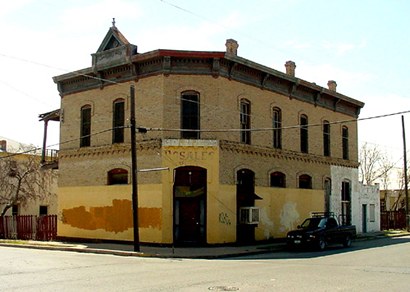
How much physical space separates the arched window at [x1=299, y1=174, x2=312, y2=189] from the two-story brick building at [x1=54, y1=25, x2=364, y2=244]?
0.09m

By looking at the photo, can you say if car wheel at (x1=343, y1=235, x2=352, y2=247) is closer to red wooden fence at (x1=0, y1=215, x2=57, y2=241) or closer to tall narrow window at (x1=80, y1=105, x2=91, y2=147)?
tall narrow window at (x1=80, y1=105, x2=91, y2=147)

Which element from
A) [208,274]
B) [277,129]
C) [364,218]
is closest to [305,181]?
[277,129]

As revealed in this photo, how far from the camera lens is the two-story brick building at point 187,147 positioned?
25.4 m

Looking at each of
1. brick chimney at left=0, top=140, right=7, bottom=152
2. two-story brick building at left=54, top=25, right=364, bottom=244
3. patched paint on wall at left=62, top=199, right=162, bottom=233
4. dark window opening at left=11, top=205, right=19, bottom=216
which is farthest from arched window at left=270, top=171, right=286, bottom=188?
brick chimney at left=0, top=140, right=7, bottom=152

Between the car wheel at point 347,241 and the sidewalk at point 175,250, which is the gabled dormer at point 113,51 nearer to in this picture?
the sidewalk at point 175,250

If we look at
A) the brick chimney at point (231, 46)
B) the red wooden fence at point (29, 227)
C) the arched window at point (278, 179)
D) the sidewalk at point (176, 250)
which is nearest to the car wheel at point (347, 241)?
the sidewalk at point (176, 250)

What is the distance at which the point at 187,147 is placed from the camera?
25.3m

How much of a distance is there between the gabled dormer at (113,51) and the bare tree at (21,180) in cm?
1908

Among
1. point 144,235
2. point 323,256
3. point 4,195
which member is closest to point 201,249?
point 144,235

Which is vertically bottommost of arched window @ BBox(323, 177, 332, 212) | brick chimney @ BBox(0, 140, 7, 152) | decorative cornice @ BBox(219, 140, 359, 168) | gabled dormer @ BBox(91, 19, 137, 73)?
arched window @ BBox(323, 177, 332, 212)

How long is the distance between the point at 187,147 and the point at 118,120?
4690mm

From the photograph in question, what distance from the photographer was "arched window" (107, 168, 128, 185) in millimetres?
27516

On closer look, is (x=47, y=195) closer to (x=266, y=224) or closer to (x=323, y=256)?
(x=266, y=224)

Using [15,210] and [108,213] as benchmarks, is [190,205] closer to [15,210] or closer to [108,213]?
[108,213]
